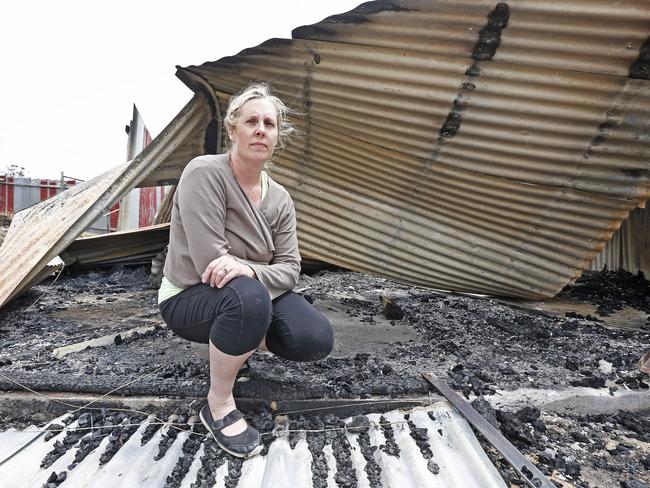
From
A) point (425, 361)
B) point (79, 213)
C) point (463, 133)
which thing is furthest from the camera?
point (79, 213)

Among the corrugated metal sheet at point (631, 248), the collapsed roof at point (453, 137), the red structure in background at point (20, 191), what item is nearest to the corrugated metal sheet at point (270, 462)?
the collapsed roof at point (453, 137)

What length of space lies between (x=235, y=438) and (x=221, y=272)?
66 cm

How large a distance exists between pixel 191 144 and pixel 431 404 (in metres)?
3.02

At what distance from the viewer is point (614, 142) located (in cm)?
312

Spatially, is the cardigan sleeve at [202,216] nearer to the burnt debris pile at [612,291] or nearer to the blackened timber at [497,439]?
the blackened timber at [497,439]

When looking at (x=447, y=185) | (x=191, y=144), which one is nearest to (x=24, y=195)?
(x=191, y=144)

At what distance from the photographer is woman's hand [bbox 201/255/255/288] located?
167 centimetres

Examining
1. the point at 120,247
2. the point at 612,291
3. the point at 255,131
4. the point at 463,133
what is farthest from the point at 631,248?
the point at 120,247

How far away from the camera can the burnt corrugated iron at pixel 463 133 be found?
8.96 feet

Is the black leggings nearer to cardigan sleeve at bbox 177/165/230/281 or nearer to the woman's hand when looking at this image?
the woman's hand

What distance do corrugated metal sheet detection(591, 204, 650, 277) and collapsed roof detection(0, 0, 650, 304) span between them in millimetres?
2924

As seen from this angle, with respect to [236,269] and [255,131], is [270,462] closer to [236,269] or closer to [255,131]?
[236,269]

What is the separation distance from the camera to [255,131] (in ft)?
5.97

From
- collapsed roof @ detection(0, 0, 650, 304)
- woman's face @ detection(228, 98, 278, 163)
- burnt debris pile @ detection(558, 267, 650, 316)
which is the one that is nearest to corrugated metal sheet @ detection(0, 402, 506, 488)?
woman's face @ detection(228, 98, 278, 163)
